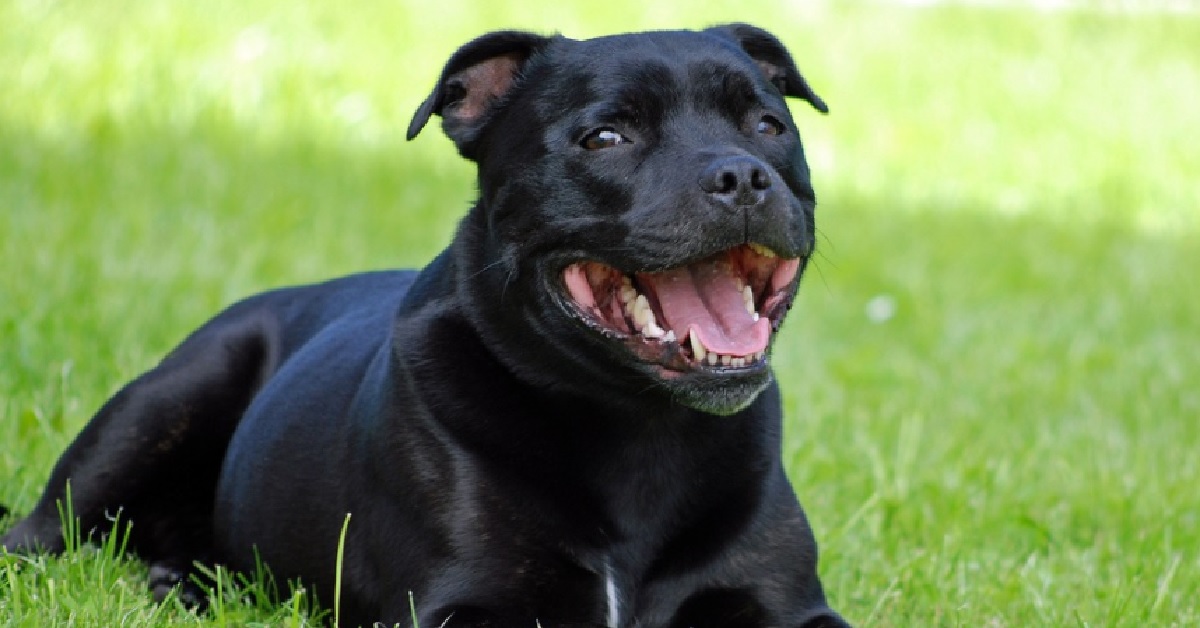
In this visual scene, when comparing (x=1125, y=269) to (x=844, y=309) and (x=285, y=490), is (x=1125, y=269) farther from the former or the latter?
(x=285, y=490)

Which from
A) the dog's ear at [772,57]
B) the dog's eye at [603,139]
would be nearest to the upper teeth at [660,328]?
the dog's eye at [603,139]

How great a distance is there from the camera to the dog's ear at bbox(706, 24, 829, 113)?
420cm

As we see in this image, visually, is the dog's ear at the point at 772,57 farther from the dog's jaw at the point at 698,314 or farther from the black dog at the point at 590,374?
the dog's jaw at the point at 698,314

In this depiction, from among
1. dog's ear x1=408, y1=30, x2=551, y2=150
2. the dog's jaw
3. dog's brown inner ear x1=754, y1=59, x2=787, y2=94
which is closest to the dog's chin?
the dog's jaw

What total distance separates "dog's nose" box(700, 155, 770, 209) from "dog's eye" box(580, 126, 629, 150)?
28 cm

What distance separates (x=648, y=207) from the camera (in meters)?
3.47

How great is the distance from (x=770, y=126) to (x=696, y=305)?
531mm

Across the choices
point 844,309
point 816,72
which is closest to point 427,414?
point 844,309

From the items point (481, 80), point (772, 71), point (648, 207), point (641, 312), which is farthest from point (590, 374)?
→ point (772, 71)

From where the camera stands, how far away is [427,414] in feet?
12.2

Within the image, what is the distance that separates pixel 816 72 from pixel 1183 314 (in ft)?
15.6

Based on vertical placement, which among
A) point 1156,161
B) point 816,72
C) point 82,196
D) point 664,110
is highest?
point 664,110

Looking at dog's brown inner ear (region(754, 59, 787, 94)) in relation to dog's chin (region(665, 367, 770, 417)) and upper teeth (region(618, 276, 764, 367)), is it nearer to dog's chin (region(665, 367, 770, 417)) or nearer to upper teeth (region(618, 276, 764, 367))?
upper teeth (region(618, 276, 764, 367))

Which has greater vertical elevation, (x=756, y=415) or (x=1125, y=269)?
(x=756, y=415)
